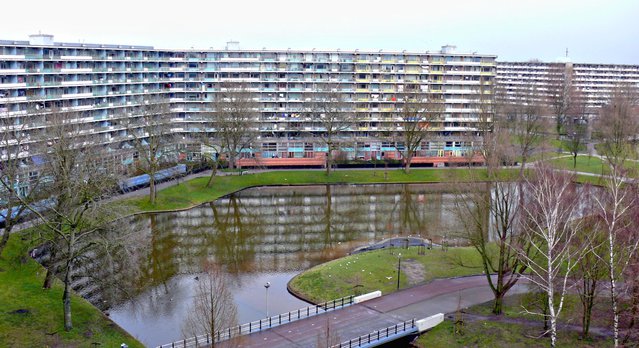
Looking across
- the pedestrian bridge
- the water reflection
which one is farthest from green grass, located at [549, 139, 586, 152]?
the pedestrian bridge

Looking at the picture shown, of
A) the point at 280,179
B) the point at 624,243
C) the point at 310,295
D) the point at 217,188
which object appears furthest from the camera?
the point at 280,179

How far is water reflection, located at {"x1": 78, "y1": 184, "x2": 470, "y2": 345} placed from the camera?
123 feet

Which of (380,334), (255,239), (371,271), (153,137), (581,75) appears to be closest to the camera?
(380,334)

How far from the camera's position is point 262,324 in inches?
1278

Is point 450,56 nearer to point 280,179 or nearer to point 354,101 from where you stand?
point 354,101

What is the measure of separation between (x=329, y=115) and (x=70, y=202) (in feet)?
155

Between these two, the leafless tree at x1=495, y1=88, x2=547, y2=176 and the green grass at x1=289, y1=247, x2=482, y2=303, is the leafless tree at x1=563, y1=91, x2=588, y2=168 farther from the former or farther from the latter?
the green grass at x1=289, y1=247, x2=482, y2=303

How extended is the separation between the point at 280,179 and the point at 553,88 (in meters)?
74.1

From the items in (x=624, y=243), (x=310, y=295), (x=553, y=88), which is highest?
(x=553, y=88)

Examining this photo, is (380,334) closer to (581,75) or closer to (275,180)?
(275,180)

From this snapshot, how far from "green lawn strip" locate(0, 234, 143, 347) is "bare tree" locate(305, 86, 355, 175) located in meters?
47.1

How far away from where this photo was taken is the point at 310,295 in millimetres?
38594

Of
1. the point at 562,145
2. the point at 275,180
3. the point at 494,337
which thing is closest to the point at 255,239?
the point at 275,180

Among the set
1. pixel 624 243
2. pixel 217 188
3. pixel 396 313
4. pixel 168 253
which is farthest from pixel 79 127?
pixel 624 243
